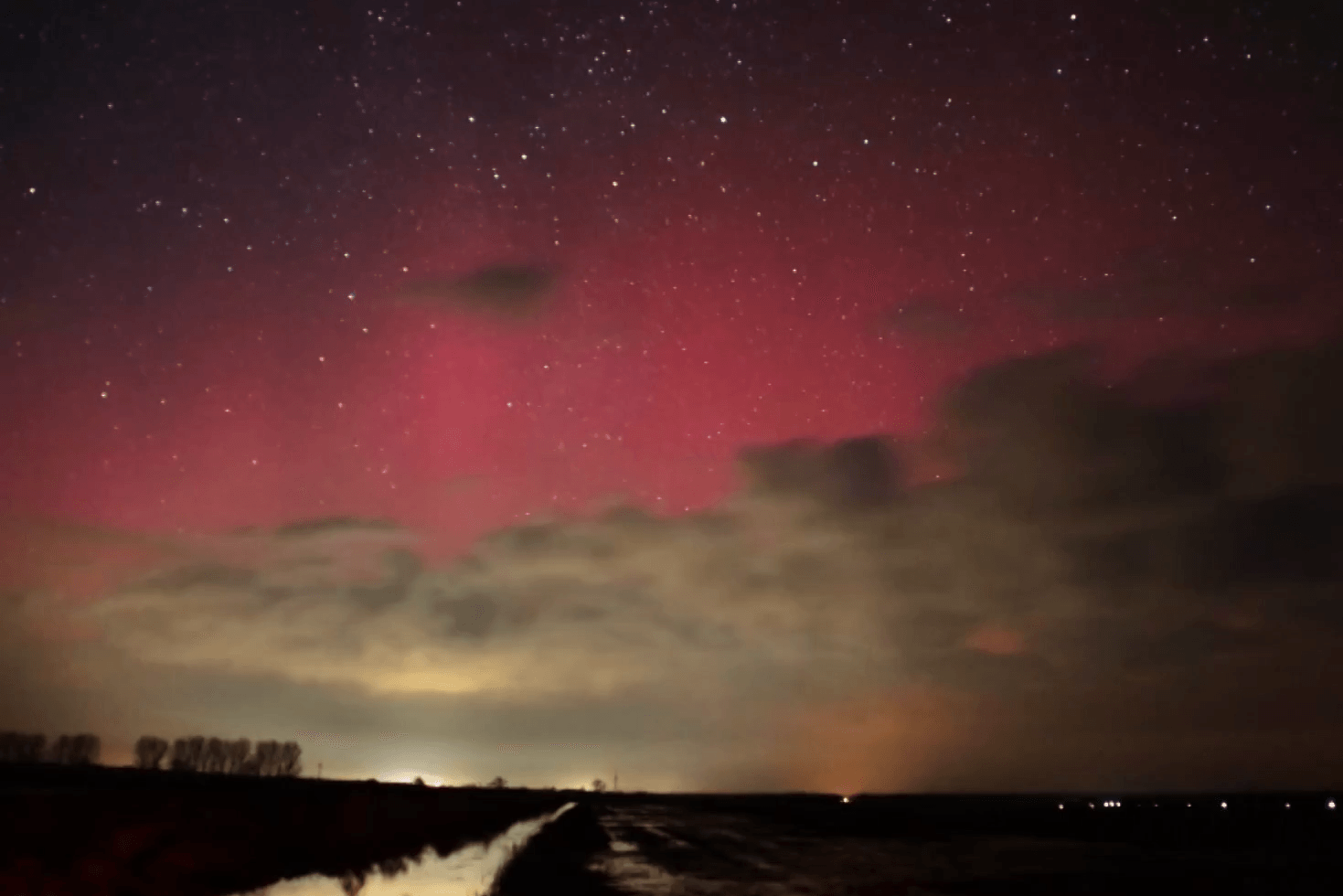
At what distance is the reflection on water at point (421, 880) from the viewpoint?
30.6 metres

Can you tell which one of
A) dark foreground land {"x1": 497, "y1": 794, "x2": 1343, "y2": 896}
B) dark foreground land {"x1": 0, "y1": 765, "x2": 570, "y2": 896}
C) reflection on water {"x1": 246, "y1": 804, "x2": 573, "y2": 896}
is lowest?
dark foreground land {"x1": 497, "y1": 794, "x2": 1343, "y2": 896}

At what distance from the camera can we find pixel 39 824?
3300 cm

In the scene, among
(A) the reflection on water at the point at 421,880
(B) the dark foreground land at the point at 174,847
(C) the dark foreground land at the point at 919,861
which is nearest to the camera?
(B) the dark foreground land at the point at 174,847

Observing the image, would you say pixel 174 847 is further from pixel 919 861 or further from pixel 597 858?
pixel 919 861

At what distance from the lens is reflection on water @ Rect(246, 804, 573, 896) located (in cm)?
3059

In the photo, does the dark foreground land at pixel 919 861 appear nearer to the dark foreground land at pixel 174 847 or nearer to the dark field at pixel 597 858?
the dark field at pixel 597 858

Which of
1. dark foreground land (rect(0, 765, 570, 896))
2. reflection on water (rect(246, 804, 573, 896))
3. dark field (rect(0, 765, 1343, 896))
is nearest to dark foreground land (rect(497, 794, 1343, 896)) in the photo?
dark field (rect(0, 765, 1343, 896))

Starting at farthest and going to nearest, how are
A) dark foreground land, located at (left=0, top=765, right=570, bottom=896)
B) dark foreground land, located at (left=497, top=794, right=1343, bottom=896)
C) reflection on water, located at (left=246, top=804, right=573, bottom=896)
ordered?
1. dark foreground land, located at (left=497, top=794, right=1343, bottom=896)
2. reflection on water, located at (left=246, top=804, right=573, bottom=896)
3. dark foreground land, located at (left=0, top=765, right=570, bottom=896)

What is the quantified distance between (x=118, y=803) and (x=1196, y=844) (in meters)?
50.6

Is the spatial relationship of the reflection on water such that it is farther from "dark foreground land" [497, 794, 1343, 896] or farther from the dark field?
"dark foreground land" [497, 794, 1343, 896]

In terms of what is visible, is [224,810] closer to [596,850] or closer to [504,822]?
[596,850]

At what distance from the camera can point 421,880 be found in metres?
34.6

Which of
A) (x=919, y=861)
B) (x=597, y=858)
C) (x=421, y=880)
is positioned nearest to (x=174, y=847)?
(x=421, y=880)

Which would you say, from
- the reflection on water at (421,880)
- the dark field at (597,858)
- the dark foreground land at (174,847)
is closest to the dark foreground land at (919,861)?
the dark field at (597,858)
